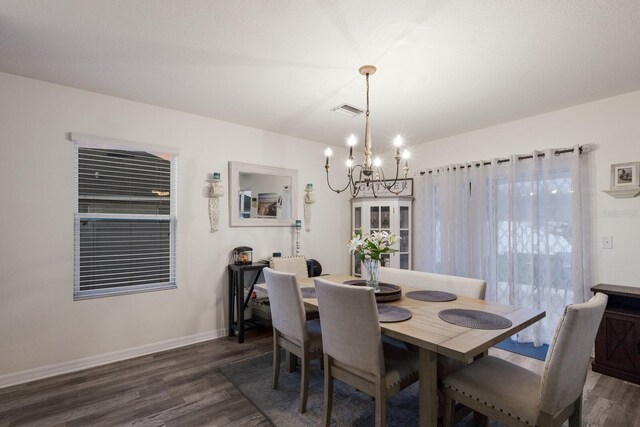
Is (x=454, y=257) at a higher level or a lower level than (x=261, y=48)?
lower

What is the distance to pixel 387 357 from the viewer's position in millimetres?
1963

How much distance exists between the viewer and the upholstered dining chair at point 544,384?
1.38 m

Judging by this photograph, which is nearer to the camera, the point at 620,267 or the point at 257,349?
the point at 620,267

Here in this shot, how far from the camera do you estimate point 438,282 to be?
2.67 meters

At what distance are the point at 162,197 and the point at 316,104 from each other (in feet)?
6.06

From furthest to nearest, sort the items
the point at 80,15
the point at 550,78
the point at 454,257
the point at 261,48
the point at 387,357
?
the point at 454,257
the point at 550,78
the point at 261,48
the point at 387,357
the point at 80,15

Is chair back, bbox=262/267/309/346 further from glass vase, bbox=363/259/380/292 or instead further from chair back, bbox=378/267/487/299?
chair back, bbox=378/267/487/299

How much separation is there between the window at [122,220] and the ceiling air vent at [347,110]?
1788mm

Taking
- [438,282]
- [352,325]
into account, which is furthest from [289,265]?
[352,325]

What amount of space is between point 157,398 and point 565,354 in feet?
8.43

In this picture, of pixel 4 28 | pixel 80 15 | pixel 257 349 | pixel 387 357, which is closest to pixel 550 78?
pixel 387 357

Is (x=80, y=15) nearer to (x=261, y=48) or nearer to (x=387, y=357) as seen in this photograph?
(x=261, y=48)

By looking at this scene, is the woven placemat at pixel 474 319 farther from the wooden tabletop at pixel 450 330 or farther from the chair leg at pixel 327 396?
the chair leg at pixel 327 396

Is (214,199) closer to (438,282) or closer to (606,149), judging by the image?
(438,282)
